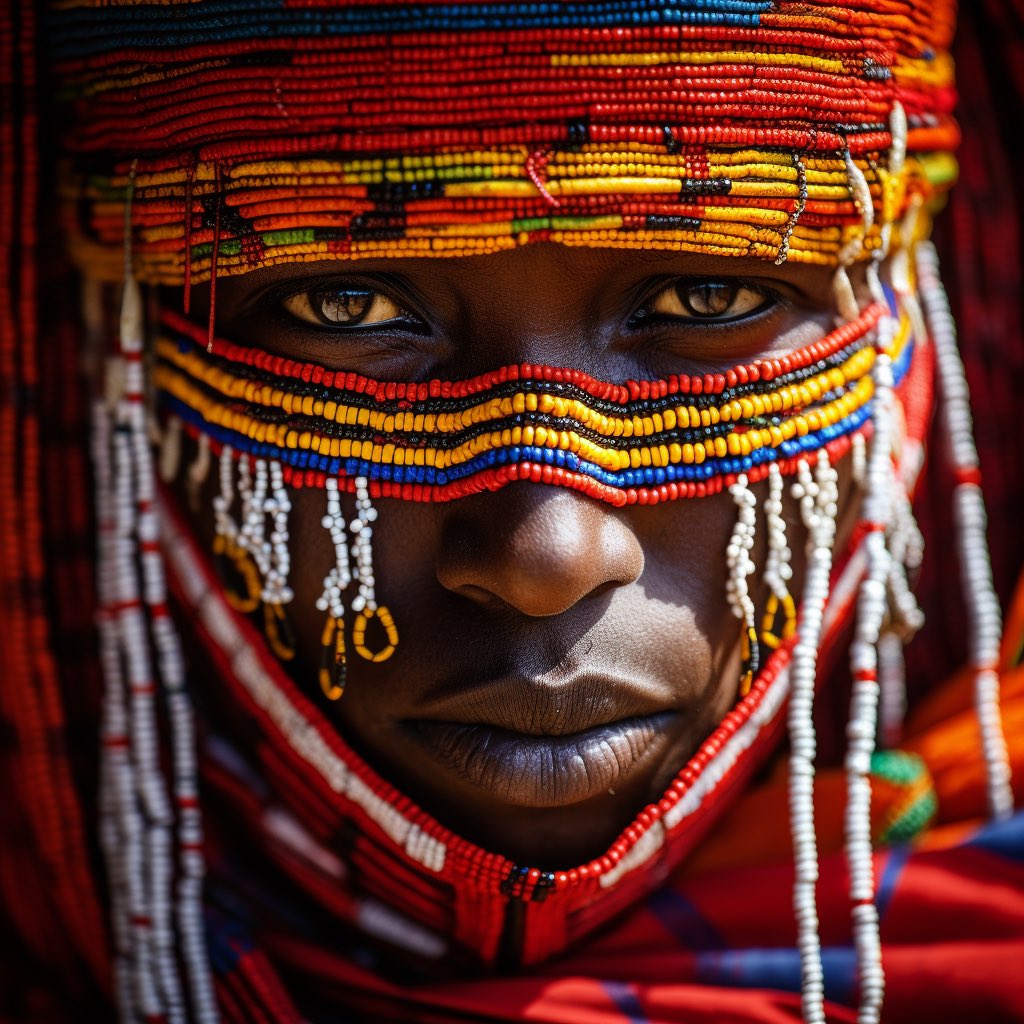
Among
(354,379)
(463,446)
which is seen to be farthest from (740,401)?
(354,379)

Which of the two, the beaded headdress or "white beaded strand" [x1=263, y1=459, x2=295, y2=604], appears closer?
the beaded headdress

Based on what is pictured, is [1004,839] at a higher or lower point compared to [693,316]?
lower

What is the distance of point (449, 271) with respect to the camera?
4.44 feet

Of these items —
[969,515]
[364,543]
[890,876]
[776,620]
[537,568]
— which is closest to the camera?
[537,568]

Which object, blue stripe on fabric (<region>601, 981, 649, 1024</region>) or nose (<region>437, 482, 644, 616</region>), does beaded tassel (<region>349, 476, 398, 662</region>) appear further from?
blue stripe on fabric (<region>601, 981, 649, 1024</region>)

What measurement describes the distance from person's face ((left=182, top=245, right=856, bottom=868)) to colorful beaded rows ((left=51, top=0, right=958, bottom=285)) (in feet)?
0.16

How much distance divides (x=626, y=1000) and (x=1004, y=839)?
536mm

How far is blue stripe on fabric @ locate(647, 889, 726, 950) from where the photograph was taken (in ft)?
5.39

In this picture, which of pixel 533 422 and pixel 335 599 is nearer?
pixel 533 422

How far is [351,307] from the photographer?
142 cm

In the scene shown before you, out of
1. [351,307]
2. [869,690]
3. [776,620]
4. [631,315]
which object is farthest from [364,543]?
[869,690]

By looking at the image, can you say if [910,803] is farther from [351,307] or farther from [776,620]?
[351,307]

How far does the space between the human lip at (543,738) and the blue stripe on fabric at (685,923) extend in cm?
35

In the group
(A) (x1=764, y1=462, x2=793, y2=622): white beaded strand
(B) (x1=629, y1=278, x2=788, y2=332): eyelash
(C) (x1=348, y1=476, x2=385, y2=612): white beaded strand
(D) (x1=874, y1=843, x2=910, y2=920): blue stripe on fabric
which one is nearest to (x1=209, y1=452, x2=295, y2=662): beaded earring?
(C) (x1=348, y1=476, x2=385, y2=612): white beaded strand
